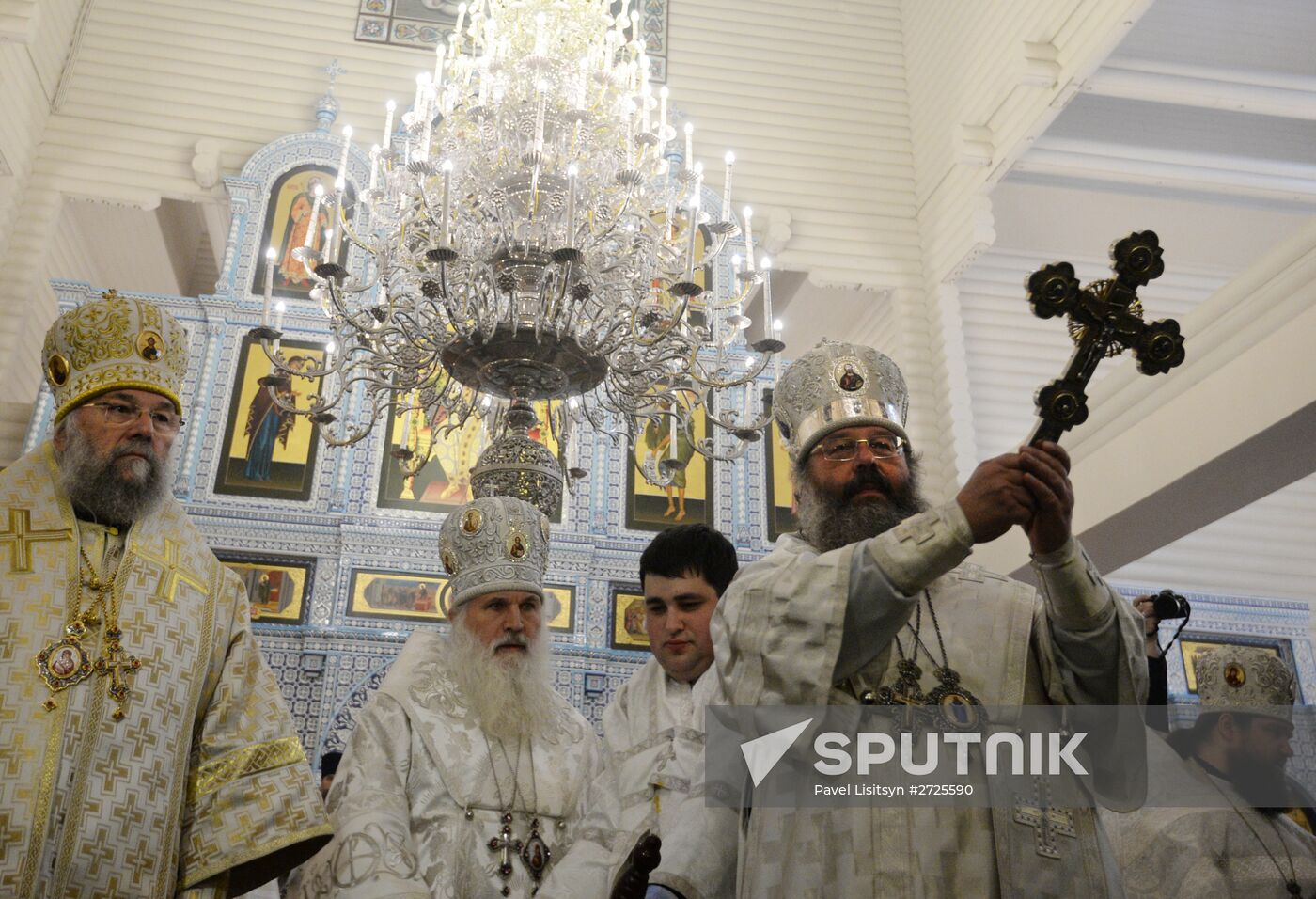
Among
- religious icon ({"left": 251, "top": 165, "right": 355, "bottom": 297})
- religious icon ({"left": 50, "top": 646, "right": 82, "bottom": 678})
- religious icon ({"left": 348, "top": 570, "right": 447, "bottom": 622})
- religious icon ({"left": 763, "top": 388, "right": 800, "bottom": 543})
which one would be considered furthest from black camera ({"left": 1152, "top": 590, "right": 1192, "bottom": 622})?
religious icon ({"left": 251, "top": 165, "right": 355, "bottom": 297})

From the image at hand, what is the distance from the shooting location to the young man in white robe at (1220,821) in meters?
3.11

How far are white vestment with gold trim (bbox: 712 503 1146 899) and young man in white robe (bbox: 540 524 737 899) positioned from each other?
26cm

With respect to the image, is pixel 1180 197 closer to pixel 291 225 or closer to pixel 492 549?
pixel 291 225

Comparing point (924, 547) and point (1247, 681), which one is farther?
point (1247, 681)

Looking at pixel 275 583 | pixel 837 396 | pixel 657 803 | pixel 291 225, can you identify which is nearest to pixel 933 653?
pixel 837 396

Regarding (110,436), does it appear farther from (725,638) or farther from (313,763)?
(313,763)

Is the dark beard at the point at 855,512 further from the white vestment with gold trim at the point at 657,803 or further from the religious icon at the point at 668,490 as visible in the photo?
the religious icon at the point at 668,490

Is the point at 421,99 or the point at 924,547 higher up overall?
the point at 421,99

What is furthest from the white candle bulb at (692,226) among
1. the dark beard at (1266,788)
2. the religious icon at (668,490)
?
the religious icon at (668,490)

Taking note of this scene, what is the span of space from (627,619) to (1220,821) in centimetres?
572

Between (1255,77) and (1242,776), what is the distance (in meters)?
6.69

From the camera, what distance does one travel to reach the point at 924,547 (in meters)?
1.87

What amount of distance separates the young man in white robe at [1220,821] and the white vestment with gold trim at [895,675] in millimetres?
1353

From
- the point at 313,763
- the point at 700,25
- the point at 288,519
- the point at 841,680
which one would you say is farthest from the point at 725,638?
the point at 700,25
